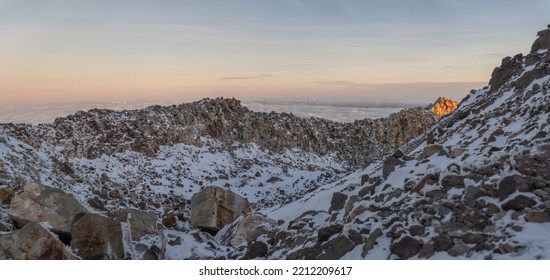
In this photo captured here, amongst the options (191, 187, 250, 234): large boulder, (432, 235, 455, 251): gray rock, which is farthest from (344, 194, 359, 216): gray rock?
(191, 187, 250, 234): large boulder

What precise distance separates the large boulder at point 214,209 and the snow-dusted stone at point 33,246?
7.75 meters

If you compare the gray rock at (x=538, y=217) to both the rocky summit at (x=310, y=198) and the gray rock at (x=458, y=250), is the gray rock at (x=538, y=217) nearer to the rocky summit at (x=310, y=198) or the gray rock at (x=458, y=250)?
the rocky summit at (x=310, y=198)

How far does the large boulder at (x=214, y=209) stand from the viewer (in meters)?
18.0

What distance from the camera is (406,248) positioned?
856cm

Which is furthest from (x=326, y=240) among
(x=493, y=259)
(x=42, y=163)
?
(x=42, y=163)

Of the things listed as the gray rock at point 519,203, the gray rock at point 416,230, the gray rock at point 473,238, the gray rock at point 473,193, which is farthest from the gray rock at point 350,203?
the gray rock at point 519,203

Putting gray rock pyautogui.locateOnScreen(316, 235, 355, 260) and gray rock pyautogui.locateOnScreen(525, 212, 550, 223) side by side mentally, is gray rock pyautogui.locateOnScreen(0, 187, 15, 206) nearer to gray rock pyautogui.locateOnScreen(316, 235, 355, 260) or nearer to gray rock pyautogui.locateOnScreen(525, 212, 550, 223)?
gray rock pyautogui.locateOnScreen(316, 235, 355, 260)

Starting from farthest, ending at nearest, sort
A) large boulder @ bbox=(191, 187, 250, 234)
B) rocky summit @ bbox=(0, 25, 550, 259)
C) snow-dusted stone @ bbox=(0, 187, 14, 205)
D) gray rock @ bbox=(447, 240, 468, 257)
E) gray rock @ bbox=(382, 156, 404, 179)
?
large boulder @ bbox=(191, 187, 250, 234)
snow-dusted stone @ bbox=(0, 187, 14, 205)
gray rock @ bbox=(382, 156, 404, 179)
rocky summit @ bbox=(0, 25, 550, 259)
gray rock @ bbox=(447, 240, 468, 257)

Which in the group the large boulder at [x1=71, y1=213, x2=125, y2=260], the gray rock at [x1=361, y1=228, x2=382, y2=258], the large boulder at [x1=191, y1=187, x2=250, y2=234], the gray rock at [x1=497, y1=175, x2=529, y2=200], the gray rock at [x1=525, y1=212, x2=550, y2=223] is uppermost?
the gray rock at [x1=497, y1=175, x2=529, y2=200]

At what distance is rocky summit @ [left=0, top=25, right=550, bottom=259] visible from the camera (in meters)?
8.78

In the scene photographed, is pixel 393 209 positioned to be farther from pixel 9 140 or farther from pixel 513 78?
pixel 9 140

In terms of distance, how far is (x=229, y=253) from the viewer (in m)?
13.4

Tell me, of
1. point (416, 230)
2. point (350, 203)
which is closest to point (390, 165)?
point (350, 203)

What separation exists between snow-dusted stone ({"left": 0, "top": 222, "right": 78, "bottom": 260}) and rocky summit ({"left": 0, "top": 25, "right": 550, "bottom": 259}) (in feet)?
0.10
